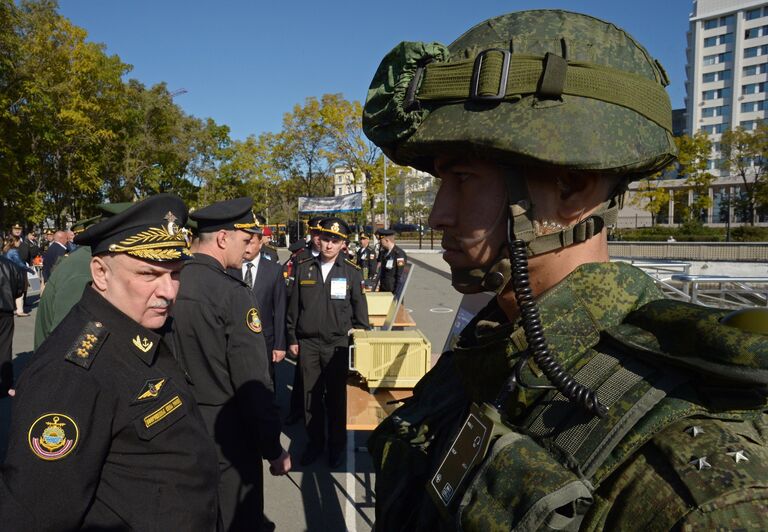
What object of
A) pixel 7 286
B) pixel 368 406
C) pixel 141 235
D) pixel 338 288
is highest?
pixel 141 235

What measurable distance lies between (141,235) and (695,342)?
2.15 metres

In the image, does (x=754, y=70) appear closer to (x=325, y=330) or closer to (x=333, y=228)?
(x=333, y=228)

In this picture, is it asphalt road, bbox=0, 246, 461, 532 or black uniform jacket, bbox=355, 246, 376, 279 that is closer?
asphalt road, bbox=0, 246, 461, 532

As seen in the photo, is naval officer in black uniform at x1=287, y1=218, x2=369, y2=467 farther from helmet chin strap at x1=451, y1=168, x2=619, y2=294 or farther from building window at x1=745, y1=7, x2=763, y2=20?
building window at x1=745, y1=7, x2=763, y2=20

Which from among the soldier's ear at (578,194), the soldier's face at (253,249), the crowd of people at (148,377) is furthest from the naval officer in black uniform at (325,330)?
the soldier's ear at (578,194)

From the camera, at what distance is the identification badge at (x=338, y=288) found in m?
5.54

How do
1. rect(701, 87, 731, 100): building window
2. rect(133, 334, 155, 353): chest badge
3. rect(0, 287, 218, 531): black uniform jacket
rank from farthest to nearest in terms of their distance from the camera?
rect(701, 87, 731, 100): building window < rect(133, 334, 155, 353): chest badge < rect(0, 287, 218, 531): black uniform jacket

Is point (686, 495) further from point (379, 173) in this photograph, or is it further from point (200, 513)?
point (379, 173)

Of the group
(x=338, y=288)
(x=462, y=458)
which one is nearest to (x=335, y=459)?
(x=338, y=288)

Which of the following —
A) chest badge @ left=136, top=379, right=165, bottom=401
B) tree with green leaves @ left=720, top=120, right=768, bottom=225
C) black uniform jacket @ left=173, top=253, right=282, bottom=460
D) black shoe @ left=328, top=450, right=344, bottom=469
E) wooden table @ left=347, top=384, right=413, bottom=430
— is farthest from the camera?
tree with green leaves @ left=720, top=120, right=768, bottom=225

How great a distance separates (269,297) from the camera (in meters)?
5.89

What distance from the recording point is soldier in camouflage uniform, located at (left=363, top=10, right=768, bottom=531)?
2.60 ft

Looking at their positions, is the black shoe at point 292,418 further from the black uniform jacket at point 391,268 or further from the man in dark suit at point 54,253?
the man in dark suit at point 54,253

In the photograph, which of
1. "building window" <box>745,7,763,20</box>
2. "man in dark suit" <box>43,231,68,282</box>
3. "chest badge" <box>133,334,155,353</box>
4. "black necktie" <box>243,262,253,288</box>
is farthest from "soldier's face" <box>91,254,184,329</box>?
"building window" <box>745,7,763,20</box>
